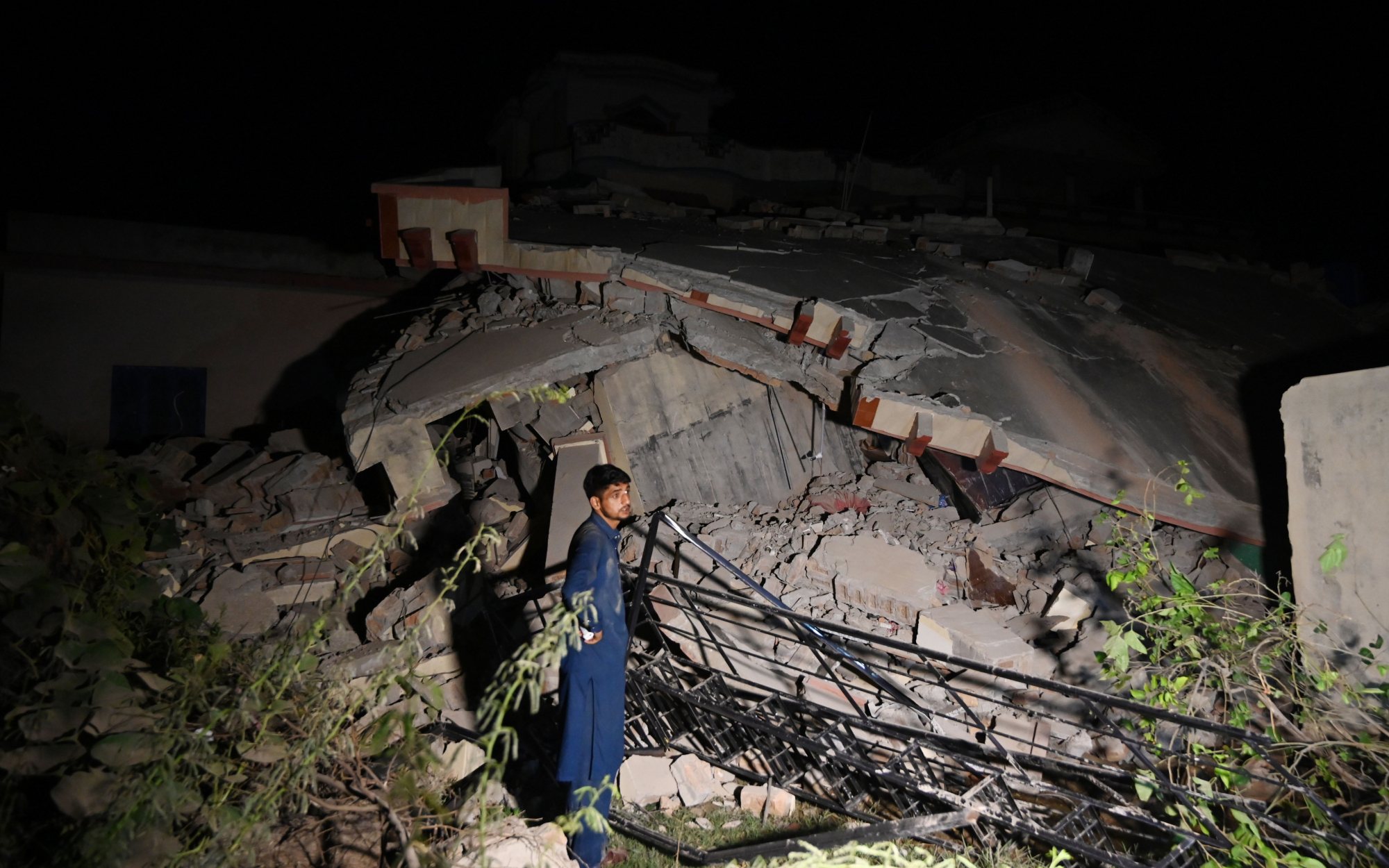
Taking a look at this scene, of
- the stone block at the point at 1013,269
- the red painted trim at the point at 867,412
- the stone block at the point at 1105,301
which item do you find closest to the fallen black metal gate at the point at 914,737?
the red painted trim at the point at 867,412

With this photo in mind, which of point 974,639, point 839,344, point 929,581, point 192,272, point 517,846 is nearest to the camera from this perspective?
point 517,846

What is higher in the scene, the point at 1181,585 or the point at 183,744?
the point at 1181,585

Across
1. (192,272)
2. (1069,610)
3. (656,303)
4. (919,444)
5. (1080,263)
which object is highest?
(1080,263)

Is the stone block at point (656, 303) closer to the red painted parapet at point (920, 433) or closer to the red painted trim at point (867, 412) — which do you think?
the red painted trim at point (867, 412)

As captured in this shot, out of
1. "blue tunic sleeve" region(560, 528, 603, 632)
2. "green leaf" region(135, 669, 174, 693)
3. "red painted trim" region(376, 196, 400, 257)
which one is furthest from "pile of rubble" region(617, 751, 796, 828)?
"red painted trim" region(376, 196, 400, 257)

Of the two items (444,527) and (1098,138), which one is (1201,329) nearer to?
(444,527)

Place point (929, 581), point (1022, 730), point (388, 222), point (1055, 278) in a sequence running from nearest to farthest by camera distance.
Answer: point (1022, 730), point (929, 581), point (388, 222), point (1055, 278)

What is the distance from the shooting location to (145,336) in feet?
31.0

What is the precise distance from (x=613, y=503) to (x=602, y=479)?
11 cm

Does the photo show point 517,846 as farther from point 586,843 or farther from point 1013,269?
point 1013,269

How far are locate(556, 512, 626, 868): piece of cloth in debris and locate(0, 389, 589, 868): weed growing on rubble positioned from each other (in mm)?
326

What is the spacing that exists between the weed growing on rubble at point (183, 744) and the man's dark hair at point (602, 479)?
55 cm

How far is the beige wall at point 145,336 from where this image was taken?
893cm

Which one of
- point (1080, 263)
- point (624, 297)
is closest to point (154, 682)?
point (624, 297)
